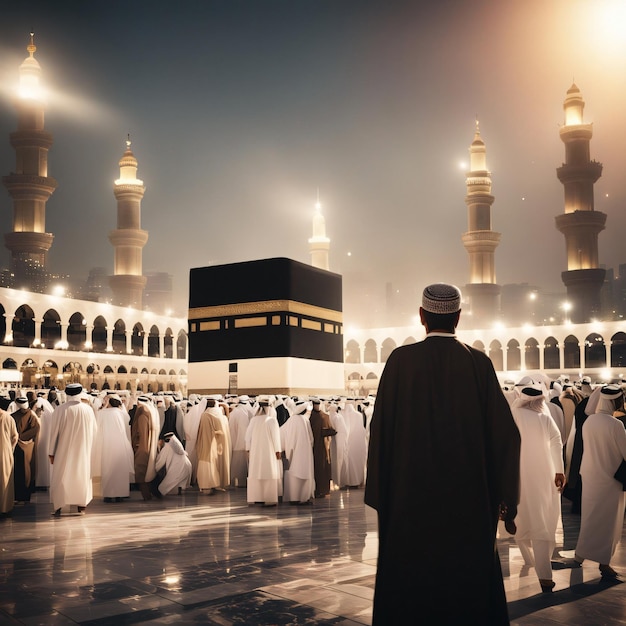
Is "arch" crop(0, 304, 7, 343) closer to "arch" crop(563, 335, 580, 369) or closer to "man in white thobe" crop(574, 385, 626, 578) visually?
"man in white thobe" crop(574, 385, 626, 578)

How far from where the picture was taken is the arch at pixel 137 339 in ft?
124

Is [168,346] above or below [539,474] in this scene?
above

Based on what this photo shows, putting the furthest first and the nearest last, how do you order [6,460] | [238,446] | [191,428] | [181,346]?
[181,346], [191,428], [238,446], [6,460]

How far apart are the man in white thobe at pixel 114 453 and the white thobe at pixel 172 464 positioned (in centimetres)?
39

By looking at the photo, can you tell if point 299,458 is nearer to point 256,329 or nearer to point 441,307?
point 441,307

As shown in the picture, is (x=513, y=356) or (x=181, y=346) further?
(x=181, y=346)

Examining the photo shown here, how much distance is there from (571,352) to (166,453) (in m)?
35.7

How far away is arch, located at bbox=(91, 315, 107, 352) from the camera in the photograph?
115 ft

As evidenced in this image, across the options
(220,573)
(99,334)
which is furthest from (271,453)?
(99,334)

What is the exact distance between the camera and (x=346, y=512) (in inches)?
301

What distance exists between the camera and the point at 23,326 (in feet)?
100

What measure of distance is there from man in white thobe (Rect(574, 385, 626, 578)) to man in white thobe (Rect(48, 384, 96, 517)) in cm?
489

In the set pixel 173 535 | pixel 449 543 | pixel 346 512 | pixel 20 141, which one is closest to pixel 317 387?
pixel 346 512

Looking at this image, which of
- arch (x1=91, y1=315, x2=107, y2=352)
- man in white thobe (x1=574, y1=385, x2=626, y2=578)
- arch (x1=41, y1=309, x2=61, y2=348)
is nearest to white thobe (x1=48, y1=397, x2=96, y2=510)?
man in white thobe (x1=574, y1=385, x2=626, y2=578)
